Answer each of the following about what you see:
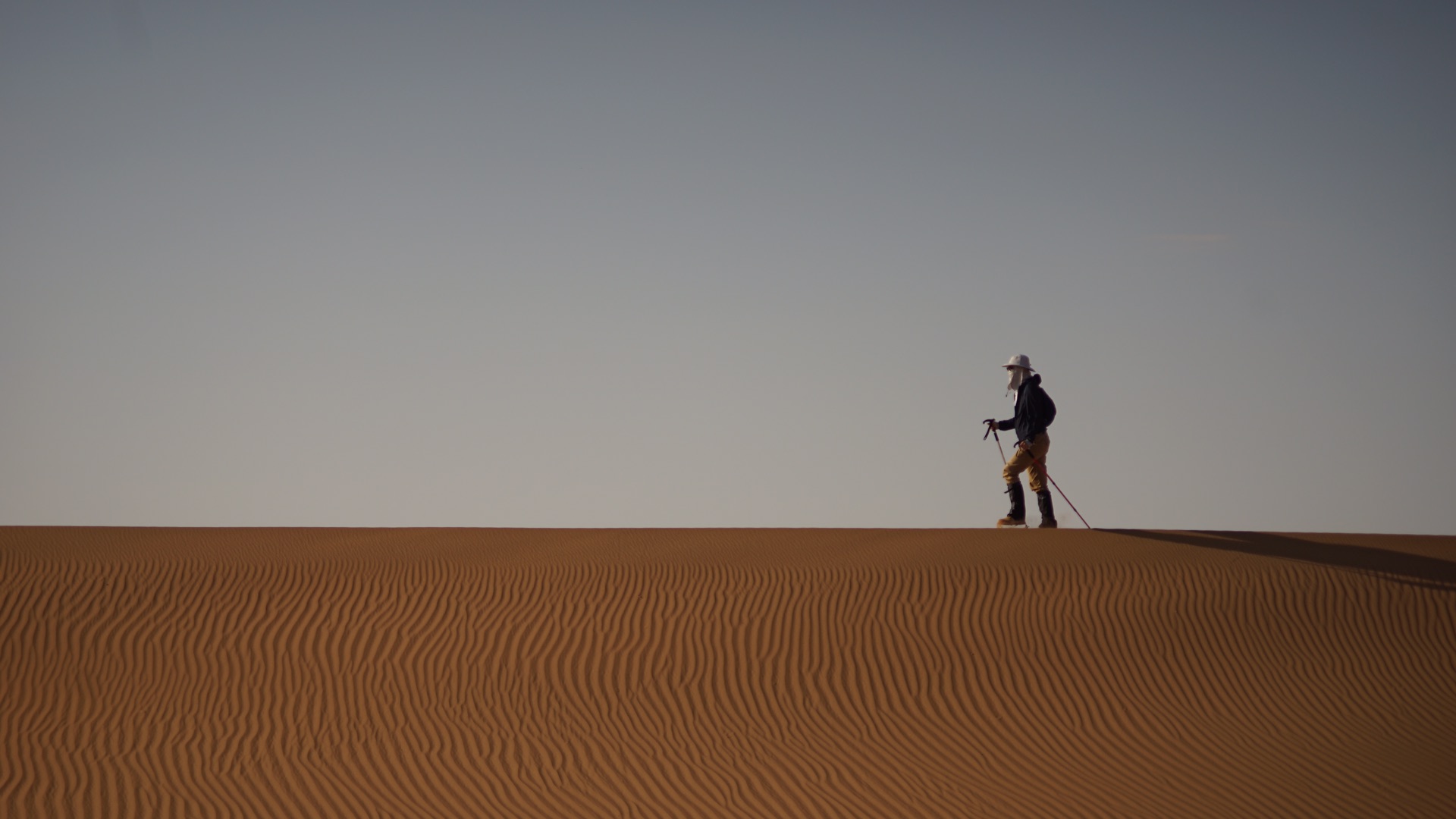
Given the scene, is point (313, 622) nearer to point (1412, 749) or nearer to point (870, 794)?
point (870, 794)

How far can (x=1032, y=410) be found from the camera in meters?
13.3

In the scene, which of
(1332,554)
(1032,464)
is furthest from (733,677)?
(1332,554)

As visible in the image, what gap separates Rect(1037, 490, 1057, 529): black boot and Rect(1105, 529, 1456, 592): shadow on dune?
782mm

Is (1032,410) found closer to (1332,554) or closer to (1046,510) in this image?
(1046,510)

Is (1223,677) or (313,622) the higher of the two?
(313,622)

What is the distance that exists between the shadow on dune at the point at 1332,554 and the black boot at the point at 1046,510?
Result: 78cm

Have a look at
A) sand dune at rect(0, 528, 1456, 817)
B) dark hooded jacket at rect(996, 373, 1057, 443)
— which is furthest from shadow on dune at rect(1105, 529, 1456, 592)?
dark hooded jacket at rect(996, 373, 1057, 443)

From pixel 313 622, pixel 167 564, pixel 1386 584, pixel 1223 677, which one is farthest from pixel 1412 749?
pixel 167 564

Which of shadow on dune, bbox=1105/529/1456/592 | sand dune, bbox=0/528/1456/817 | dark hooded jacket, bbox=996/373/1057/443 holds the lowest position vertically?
sand dune, bbox=0/528/1456/817

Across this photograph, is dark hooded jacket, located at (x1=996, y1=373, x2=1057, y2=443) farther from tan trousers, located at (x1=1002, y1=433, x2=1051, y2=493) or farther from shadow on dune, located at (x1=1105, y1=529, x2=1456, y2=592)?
shadow on dune, located at (x1=1105, y1=529, x2=1456, y2=592)

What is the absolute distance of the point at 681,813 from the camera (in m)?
8.37

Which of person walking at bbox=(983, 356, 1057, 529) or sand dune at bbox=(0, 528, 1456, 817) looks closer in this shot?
sand dune at bbox=(0, 528, 1456, 817)

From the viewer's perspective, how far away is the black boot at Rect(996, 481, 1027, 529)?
14.0 metres

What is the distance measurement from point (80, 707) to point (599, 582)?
499 centimetres
